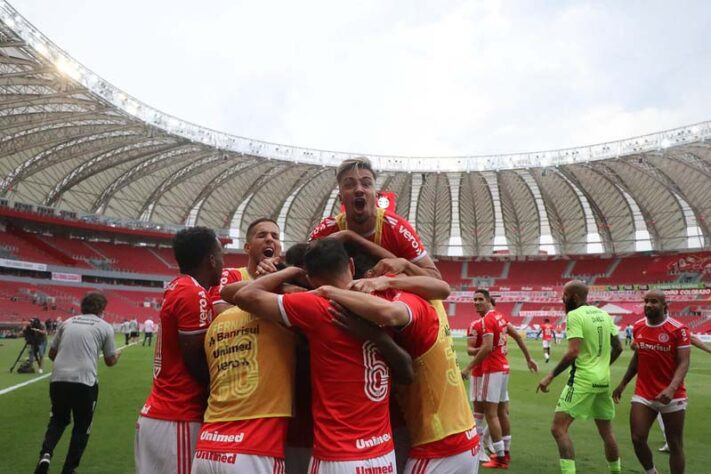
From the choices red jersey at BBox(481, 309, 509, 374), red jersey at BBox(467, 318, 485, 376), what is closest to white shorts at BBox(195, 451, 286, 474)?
red jersey at BBox(481, 309, 509, 374)

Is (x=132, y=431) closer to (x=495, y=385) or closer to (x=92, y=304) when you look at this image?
(x=92, y=304)

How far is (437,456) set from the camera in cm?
324

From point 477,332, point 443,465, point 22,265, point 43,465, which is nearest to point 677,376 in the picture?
point 477,332

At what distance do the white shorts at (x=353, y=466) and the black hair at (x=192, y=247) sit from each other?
6.01 feet

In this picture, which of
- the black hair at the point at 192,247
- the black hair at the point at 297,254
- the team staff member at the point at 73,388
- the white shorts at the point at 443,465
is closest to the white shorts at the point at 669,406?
the white shorts at the point at 443,465

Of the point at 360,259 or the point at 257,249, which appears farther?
→ the point at 257,249

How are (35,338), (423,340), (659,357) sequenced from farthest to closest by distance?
(35,338) < (659,357) < (423,340)

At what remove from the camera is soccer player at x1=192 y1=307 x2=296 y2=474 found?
2.98 metres

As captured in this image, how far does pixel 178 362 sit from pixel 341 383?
1.48 meters

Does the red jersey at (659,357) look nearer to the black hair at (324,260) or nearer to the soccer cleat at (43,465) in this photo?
the black hair at (324,260)

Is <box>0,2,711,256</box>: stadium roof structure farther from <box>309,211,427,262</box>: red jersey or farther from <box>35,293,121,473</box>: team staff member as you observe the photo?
<box>309,211,427,262</box>: red jersey

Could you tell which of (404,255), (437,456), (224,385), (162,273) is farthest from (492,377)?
(162,273)

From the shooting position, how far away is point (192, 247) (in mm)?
4082

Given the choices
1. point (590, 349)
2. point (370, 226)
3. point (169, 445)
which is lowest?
point (169, 445)
